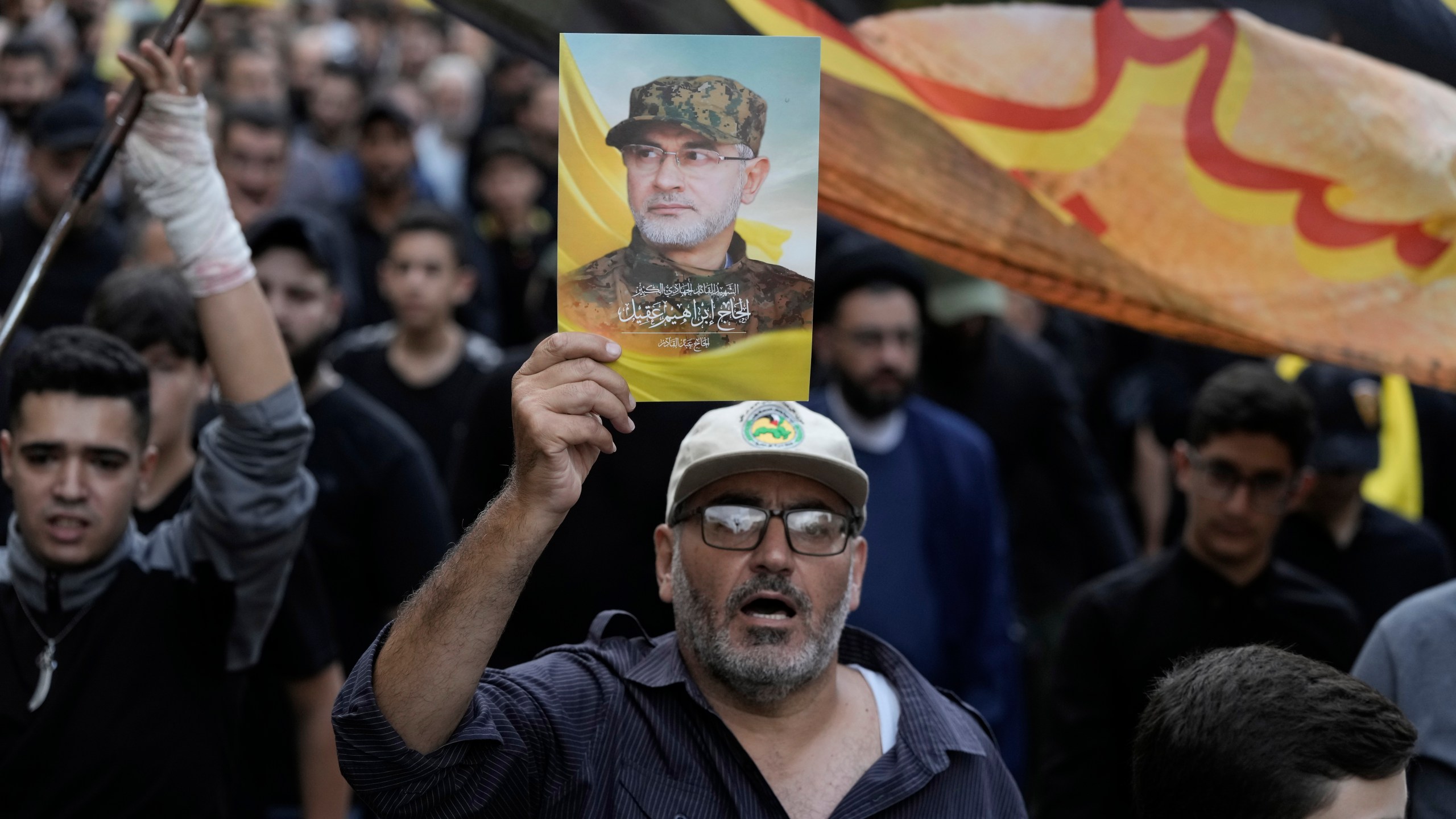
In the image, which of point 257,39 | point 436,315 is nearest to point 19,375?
point 436,315

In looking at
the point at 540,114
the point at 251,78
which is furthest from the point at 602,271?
the point at 540,114

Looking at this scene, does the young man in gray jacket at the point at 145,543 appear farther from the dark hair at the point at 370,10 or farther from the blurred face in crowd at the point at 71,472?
the dark hair at the point at 370,10

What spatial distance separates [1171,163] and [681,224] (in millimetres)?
1637

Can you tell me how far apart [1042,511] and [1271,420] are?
2.45 meters

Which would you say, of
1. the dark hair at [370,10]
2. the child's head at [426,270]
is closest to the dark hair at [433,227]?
the child's head at [426,270]

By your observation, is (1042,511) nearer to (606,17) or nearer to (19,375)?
(606,17)

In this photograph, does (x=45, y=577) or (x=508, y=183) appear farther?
(x=508, y=183)

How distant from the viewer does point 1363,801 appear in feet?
7.41

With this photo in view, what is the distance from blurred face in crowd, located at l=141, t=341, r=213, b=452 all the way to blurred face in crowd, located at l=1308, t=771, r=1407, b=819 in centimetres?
294

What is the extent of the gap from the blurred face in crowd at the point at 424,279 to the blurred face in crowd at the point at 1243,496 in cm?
318

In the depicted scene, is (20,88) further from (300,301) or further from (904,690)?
(904,690)

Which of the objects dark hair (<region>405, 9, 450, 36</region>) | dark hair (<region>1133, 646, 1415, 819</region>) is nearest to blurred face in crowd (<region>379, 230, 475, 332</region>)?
dark hair (<region>1133, 646, 1415, 819</region>)

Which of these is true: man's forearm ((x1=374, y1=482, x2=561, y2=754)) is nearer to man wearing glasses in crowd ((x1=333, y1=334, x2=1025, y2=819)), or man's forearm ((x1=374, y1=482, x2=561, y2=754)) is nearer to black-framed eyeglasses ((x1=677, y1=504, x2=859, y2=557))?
man wearing glasses in crowd ((x1=333, y1=334, x2=1025, y2=819))

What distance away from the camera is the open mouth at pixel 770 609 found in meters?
2.84
